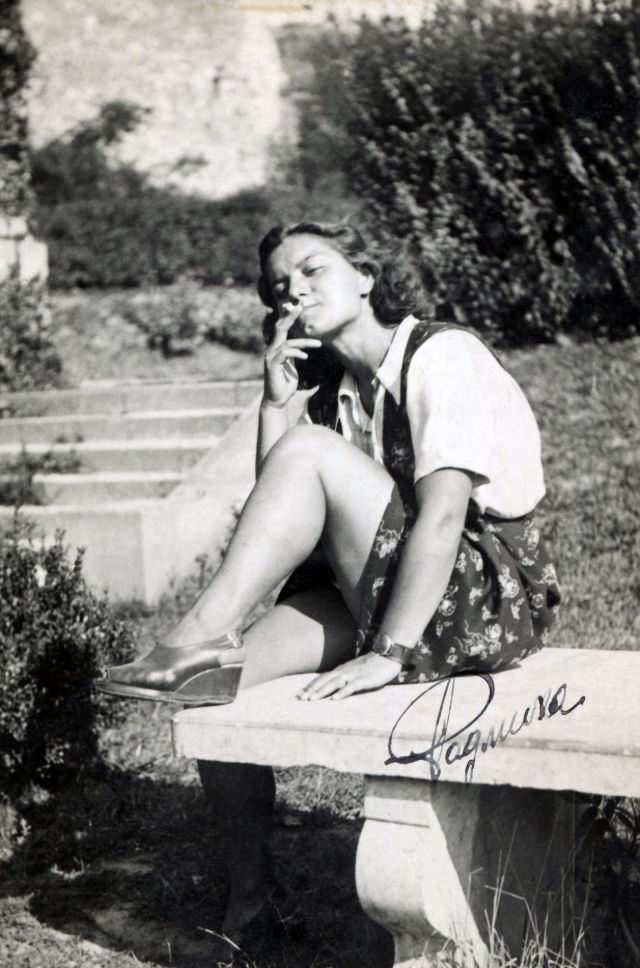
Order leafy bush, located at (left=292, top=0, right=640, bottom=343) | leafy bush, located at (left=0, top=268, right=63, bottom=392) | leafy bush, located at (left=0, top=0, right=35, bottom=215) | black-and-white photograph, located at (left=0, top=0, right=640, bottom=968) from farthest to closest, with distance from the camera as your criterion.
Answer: leafy bush, located at (left=0, top=0, right=35, bottom=215) → leafy bush, located at (left=0, top=268, right=63, bottom=392) → leafy bush, located at (left=292, top=0, right=640, bottom=343) → black-and-white photograph, located at (left=0, top=0, right=640, bottom=968)

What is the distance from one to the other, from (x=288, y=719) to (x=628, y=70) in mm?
6096

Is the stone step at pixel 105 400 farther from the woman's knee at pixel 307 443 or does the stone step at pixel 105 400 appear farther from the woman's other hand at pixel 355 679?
the woman's other hand at pixel 355 679

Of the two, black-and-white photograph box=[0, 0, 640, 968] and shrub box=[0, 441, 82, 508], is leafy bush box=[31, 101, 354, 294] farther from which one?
shrub box=[0, 441, 82, 508]

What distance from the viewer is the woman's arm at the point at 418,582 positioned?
248cm

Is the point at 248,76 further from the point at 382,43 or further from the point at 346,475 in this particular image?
the point at 346,475

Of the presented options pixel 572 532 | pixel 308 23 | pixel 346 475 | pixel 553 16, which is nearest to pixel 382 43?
pixel 553 16

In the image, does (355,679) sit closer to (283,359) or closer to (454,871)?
(454,871)

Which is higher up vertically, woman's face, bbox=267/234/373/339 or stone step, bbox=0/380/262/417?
woman's face, bbox=267/234/373/339

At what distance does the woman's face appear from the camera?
292 cm

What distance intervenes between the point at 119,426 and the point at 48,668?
3568mm

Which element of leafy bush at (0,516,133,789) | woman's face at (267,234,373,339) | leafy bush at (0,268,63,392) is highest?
woman's face at (267,234,373,339)

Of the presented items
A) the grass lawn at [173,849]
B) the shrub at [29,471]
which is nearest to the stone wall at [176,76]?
the shrub at [29,471]

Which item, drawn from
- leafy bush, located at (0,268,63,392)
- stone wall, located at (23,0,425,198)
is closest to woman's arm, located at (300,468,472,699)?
leafy bush, located at (0,268,63,392)

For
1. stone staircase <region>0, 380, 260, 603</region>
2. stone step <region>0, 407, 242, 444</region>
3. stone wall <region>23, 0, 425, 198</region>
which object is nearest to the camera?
stone staircase <region>0, 380, 260, 603</region>
